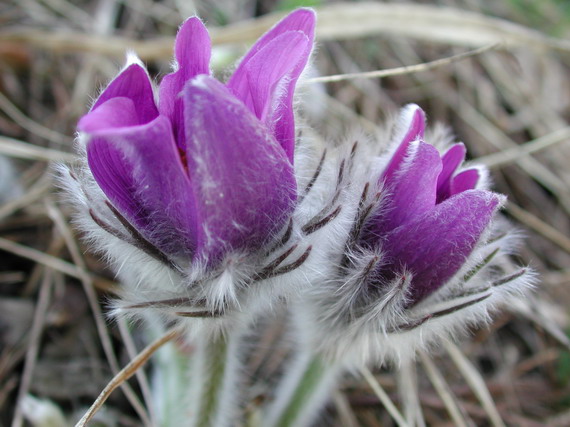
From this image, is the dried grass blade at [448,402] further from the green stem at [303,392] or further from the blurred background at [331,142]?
the green stem at [303,392]

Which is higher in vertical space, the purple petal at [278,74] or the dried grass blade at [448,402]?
the purple petal at [278,74]

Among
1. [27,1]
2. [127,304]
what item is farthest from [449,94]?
[127,304]

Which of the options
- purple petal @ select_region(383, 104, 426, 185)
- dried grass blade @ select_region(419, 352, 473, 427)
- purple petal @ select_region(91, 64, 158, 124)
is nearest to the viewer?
purple petal @ select_region(91, 64, 158, 124)

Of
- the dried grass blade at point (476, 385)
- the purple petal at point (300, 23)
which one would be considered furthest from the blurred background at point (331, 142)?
the purple petal at point (300, 23)

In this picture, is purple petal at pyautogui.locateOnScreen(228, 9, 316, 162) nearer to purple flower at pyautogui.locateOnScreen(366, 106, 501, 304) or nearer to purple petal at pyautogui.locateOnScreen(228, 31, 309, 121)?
purple petal at pyautogui.locateOnScreen(228, 31, 309, 121)

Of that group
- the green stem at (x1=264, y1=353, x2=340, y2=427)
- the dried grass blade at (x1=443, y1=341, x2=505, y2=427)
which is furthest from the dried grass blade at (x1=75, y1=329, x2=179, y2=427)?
the dried grass blade at (x1=443, y1=341, x2=505, y2=427)

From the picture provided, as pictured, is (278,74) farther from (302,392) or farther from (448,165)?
(302,392)

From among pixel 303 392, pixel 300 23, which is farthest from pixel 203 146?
pixel 303 392

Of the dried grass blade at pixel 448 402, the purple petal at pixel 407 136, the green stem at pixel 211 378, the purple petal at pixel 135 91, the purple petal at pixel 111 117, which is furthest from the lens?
the dried grass blade at pixel 448 402

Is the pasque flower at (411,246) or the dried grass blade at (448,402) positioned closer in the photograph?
the pasque flower at (411,246)
